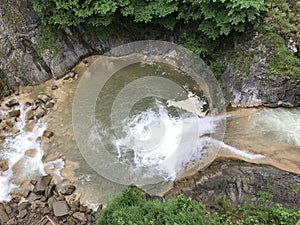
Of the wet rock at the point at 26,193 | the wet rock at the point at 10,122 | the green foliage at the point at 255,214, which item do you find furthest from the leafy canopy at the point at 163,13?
the green foliage at the point at 255,214

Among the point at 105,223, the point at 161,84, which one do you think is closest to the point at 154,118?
the point at 161,84

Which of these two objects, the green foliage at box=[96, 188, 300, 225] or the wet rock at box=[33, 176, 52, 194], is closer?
the green foliage at box=[96, 188, 300, 225]

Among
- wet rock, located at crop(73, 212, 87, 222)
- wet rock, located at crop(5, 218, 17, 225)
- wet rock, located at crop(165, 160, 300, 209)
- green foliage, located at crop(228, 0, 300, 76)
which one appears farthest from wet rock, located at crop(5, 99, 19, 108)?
green foliage, located at crop(228, 0, 300, 76)

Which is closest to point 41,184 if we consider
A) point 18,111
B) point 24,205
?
point 24,205

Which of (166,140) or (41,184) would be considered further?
(166,140)

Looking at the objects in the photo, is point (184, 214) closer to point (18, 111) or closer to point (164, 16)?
point (164, 16)

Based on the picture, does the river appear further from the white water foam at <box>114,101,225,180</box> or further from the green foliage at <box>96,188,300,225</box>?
the green foliage at <box>96,188,300,225</box>

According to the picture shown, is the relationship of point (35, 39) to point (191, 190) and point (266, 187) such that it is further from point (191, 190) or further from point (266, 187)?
point (266, 187)
